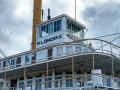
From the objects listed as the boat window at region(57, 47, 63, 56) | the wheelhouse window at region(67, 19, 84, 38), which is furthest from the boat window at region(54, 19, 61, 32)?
the boat window at region(57, 47, 63, 56)

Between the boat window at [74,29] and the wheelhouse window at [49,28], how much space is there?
1102 millimetres

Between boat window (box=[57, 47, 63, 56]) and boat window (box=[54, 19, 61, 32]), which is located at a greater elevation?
boat window (box=[54, 19, 61, 32])

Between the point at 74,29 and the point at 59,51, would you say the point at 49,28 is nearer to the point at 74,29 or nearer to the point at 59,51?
the point at 74,29

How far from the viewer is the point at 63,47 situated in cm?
2445

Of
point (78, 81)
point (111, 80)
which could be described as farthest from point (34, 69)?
point (111, 80)

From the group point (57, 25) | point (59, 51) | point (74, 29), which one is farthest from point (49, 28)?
point (59, 51)

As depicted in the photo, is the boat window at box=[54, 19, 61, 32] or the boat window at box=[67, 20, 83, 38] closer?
the boat window at box=[54, 19, 61, 32]

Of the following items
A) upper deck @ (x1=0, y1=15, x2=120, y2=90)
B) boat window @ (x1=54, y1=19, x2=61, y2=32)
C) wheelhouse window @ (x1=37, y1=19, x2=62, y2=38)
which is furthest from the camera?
wheelhouse window @ (x1=37, y1=19, x2=62, y2=38)

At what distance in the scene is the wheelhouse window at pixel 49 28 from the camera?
2688cm

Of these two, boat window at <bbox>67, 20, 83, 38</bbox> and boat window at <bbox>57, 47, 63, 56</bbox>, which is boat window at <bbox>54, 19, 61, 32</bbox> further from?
boat window at <bbox>57, 47, 63, 56</bbox>

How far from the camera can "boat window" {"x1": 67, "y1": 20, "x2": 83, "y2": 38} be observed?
27109 millimetres

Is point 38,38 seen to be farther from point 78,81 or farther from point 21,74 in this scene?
point 78,81

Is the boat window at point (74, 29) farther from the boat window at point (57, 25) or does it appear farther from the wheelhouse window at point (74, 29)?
the boat window at point (57, 25)

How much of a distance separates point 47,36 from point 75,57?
22.2 ft
